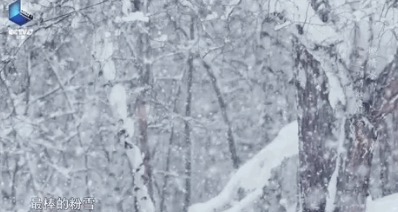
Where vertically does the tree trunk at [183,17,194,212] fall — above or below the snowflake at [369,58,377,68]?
below

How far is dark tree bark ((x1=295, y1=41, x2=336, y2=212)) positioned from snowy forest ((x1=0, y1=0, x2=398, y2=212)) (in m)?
0.01

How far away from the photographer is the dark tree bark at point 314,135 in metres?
7.41

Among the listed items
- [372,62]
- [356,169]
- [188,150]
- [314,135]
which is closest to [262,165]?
[314,135]

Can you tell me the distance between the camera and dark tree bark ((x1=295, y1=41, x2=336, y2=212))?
7410 mm

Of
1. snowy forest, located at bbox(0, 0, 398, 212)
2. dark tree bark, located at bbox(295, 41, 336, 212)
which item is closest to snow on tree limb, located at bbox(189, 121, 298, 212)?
snowy forest, located at bbox(0, 0, 398, 212)

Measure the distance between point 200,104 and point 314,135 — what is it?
6980 millimetres

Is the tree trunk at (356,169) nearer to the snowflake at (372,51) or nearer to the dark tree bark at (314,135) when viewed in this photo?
the dark tree bark at (314,135)

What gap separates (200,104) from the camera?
14328 mm

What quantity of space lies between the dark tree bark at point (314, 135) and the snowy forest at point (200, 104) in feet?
0.04

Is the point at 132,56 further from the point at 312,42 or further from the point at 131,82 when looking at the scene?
the point at 312,42

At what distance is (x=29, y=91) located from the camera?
12781mm

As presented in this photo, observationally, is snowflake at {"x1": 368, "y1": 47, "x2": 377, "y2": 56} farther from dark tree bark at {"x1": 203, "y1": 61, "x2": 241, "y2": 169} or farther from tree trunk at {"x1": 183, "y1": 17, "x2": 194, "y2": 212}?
tree trunk at {"x1": 183, "y1": 17, "x2": 194, "y2": 212}

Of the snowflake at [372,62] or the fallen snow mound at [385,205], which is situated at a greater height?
the snowflake at [372,62]

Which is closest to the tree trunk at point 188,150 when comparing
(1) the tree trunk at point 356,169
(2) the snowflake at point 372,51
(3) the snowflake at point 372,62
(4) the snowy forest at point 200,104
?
(4) the snowy forest at point 200,104
